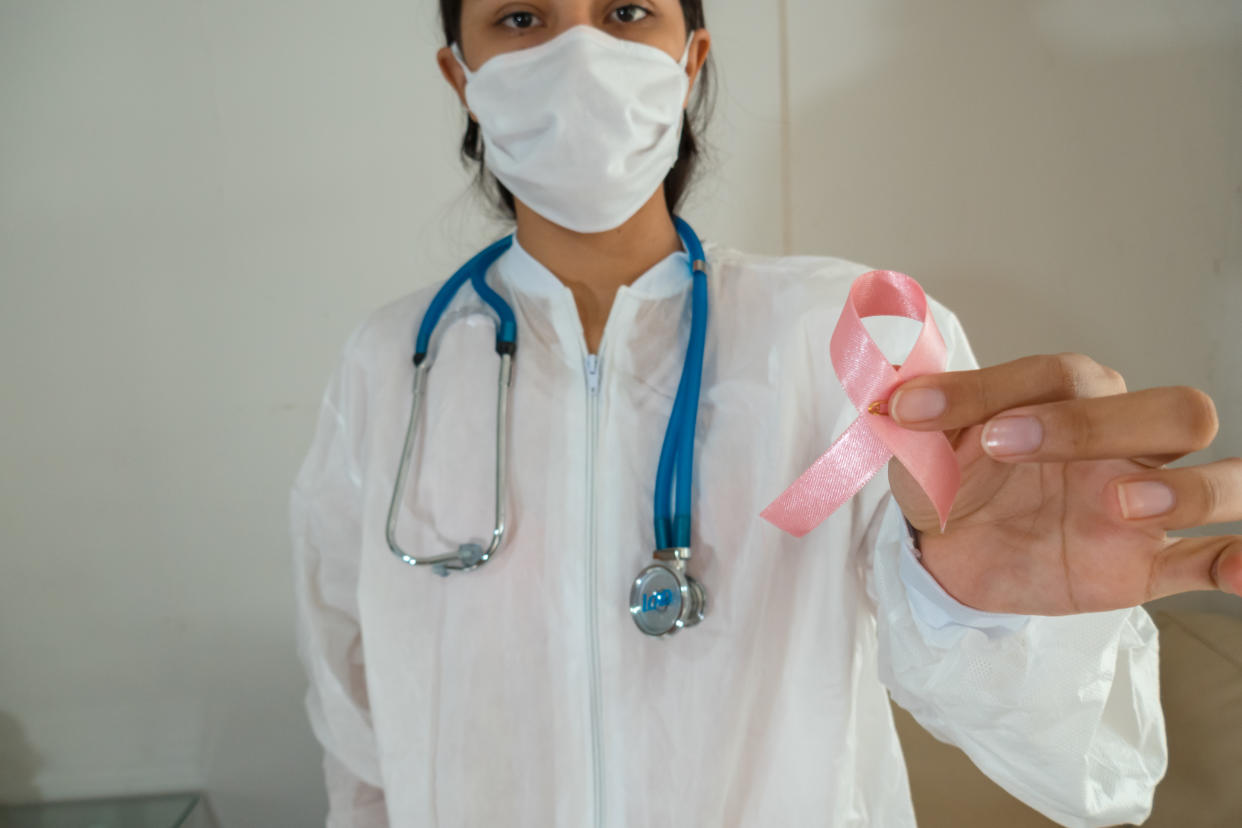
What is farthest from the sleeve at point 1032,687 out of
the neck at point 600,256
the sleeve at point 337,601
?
the sleeve at point 337,601

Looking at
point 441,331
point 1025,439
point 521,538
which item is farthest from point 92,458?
point 1025,439

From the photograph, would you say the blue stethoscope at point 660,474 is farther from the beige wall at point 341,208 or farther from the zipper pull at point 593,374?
the beige wall at point 341,208

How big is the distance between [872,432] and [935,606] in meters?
0.21

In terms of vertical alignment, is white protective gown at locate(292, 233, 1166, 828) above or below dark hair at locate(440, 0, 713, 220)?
below

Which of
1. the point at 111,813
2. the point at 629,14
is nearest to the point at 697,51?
the point at 629,14

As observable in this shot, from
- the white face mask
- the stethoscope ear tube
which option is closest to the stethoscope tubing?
the stethoscope ear tube

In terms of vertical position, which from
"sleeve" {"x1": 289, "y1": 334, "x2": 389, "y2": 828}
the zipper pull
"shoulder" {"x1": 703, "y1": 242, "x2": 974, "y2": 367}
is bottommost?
"sleeve" {"x1": 289, "y1": 334, "x2": 389, "y2": 828}

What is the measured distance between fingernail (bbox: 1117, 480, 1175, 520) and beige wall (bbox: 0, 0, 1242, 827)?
1096mm

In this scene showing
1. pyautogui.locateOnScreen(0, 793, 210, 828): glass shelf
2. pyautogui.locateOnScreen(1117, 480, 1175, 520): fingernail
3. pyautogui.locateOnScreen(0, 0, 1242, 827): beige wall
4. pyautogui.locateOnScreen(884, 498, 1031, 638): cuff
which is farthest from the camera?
pyautogui.locateOnScreen(0, 793, 210, 828): glass shelf

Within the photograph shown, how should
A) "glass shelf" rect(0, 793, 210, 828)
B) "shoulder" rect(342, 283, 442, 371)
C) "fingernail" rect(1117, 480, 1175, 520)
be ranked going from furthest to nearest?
"glass shelf" rect(0, 793, 210, 828) → "shoulder" rect(342, 283, 442, 371) → "fingernail" rect(1117, 480, 1175, 520)

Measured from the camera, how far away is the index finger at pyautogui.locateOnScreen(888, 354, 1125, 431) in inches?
20.2

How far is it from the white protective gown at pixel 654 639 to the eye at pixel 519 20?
259 mm

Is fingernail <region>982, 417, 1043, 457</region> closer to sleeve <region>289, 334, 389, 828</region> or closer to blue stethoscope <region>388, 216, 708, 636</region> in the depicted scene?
blue stethoscope <region>388, 216, 708, 636</region>

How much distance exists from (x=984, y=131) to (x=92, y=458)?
172 centimetres
